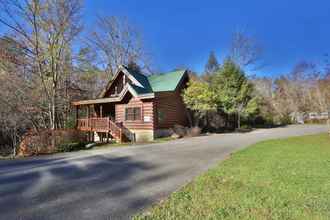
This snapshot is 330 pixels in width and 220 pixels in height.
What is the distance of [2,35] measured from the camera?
1692cm

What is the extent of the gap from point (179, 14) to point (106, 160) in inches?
882

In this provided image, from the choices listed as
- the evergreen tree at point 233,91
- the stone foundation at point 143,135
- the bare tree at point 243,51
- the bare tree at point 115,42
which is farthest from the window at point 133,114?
the bare tree at point 243,51

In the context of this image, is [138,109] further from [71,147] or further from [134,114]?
[71,147]

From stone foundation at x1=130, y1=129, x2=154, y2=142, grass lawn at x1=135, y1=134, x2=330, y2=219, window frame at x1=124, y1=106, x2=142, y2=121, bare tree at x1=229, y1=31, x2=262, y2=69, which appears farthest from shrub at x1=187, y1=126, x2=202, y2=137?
bare tree at x1=229, y1=31, x2=262, y2=69

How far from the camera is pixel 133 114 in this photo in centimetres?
1897

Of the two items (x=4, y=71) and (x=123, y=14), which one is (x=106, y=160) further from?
(x=123, y=14)

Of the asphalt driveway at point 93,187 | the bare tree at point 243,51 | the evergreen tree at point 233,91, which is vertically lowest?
the asphalt driveway at point 93,187

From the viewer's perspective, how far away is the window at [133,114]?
61.3ft

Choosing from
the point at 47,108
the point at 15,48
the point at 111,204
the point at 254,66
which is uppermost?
the point at 254,66

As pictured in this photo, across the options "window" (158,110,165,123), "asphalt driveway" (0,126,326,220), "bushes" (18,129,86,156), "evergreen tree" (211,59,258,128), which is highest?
"evergreen tree" (211,59,258,128)

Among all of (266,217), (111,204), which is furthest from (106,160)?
(266,217)

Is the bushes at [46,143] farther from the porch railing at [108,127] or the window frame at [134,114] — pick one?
the window frame at [134,114]

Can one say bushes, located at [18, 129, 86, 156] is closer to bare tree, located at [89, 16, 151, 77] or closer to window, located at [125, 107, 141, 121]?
window, located at [125, 107, 141, 121]

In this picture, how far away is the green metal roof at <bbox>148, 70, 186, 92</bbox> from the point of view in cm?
2033
